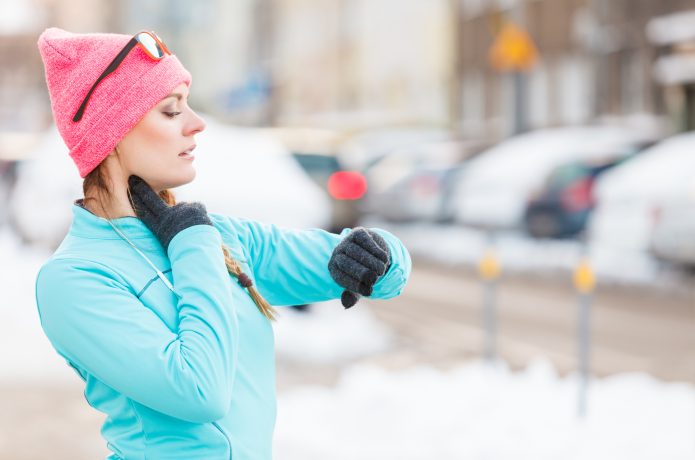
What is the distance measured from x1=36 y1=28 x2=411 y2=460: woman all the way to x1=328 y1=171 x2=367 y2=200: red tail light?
1057cm

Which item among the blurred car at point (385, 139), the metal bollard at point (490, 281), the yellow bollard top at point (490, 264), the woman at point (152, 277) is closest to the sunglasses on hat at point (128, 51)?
the woman at point (152, 277)

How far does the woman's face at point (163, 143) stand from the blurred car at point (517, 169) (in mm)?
12464

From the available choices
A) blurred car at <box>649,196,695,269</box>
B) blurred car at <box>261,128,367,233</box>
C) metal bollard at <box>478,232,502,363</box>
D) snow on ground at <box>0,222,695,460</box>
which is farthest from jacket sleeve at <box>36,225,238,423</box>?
blurred car at <box>261,128,367,233</box>

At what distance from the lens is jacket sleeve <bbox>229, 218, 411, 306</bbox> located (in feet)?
7.48

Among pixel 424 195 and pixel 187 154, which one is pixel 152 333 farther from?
pixel 424 195

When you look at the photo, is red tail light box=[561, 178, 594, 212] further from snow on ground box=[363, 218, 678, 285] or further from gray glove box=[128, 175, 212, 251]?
gray glove box=[128, 175, 212, 251]

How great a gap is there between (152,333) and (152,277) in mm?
157

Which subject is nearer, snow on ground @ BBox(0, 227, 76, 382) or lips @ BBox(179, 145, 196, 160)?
lips @ BBox(179, 145, 196, 160)

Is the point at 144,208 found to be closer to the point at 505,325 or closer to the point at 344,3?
the point at 505,325

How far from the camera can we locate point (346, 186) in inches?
508

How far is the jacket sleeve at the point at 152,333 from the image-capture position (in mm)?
1809

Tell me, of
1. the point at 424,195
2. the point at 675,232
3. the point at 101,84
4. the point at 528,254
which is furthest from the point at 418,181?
the point at 101,84

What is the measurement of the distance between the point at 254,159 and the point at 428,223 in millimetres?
8971

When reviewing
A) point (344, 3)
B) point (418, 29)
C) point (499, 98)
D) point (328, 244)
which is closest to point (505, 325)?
point (328, 244)
